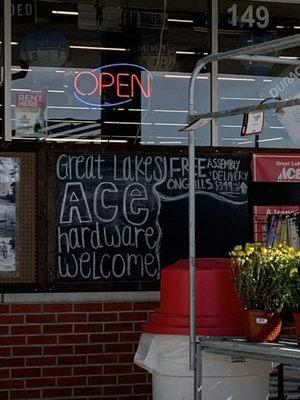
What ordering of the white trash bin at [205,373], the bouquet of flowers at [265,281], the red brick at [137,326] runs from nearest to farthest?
the bouquet of flowers at [265,281] → the white trash bin at [205,373] → the red brick at [137,326]

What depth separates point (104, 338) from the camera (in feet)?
26.7

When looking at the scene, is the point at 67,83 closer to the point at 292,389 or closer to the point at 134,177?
the point at 134,177

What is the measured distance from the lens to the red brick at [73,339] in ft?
26.3

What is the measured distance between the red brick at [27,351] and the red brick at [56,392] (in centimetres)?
32

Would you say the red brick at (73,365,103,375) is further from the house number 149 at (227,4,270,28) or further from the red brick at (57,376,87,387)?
the house number 149 at (227,4,270,28)

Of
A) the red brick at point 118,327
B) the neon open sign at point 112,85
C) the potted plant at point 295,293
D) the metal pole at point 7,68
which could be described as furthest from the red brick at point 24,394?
the potted plant at point 295,293

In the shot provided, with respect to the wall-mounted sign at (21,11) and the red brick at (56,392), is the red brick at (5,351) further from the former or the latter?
the wall-mounted sign at (21,11)

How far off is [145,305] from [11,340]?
1152mm

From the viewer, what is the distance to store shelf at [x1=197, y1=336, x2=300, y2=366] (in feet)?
18.7

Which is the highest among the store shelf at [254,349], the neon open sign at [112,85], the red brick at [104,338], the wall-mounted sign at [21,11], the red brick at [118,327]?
the wall-mounted sign at [21,11]

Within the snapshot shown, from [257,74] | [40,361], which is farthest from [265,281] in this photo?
[257,74]

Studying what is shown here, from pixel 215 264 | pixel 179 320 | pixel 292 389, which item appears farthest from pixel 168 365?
pixel 292 389

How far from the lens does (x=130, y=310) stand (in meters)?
8.20

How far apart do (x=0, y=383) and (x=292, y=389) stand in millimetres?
2533
